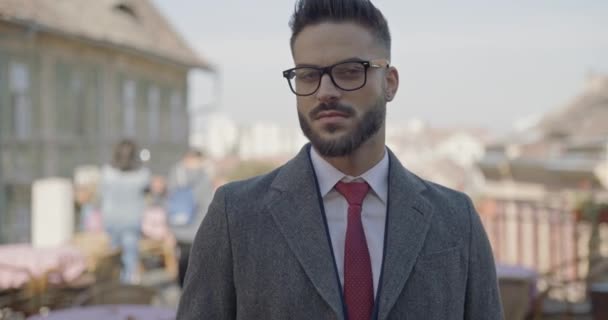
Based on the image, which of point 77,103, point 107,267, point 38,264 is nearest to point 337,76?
point 38,264

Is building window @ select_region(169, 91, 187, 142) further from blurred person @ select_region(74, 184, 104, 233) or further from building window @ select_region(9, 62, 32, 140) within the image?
blurred person @ select_region(74, 184, 104, 233)

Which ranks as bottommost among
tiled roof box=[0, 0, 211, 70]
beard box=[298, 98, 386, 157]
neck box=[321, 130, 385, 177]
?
neck box=[321, 130, 385, 177]

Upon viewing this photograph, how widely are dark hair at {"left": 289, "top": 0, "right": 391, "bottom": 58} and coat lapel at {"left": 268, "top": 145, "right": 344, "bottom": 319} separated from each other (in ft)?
0.96

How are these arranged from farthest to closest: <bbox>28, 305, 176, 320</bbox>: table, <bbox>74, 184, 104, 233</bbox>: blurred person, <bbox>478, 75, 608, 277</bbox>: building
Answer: <bbox>74, 184, 104, 233</bbox>: blurred person → <bbox>478, 75, 608, 277</bbox>: building → <bbox>28, 305, 176, 320</bbox>: table

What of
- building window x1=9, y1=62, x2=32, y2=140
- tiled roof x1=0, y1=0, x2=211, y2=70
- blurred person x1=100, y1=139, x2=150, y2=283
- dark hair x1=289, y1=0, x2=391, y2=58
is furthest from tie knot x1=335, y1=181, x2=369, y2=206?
building window x1=9, y1=62, x2=32, y2=140

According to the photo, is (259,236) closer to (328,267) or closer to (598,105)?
(328,267)

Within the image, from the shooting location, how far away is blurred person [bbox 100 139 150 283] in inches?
330

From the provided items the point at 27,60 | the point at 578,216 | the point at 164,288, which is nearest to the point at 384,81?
the point at 578,216

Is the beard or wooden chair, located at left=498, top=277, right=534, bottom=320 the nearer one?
the beard

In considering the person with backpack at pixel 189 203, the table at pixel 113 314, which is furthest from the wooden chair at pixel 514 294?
the person with backpack at pixel 189 203

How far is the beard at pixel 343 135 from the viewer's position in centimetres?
187

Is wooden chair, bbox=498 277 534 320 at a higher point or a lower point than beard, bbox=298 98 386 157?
lower

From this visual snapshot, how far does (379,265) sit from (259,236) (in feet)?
0.87

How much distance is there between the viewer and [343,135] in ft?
6.15
